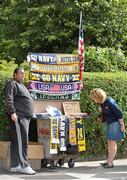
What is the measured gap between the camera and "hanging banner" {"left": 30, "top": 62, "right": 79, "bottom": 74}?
10656mm

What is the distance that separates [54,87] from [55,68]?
1.23 ft

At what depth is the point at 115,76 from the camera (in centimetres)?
1205

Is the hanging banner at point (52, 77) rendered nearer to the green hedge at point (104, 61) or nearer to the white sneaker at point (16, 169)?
the white sneaker at point (16, 169)

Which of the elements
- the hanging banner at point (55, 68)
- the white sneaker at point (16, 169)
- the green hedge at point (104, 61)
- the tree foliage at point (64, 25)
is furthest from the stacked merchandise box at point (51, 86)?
the tree foliage at point (64, 25)

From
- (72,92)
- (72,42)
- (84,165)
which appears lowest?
(84,165)

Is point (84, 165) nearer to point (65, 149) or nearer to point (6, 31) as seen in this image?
point (65, 149)

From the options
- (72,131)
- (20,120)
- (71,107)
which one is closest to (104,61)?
(71,107)

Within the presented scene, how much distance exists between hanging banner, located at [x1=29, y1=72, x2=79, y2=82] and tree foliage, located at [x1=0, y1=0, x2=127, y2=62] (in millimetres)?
6823

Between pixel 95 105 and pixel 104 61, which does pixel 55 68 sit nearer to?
pixel 95 105

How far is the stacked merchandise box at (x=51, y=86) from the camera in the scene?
10.5 m

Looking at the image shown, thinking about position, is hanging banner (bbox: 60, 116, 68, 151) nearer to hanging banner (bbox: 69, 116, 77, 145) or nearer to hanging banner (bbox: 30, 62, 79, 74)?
hanging banner (bbox: 69, 116, 77, 145)

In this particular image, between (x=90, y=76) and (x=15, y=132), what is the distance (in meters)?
2.48

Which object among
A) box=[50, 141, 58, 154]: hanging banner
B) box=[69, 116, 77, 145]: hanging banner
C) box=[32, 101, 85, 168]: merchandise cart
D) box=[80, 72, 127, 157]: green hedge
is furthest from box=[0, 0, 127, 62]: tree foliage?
box=[50, 141, 58, 154]: hanging banner

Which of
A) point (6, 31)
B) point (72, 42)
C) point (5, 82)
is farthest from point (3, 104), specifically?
point (6, 31)
